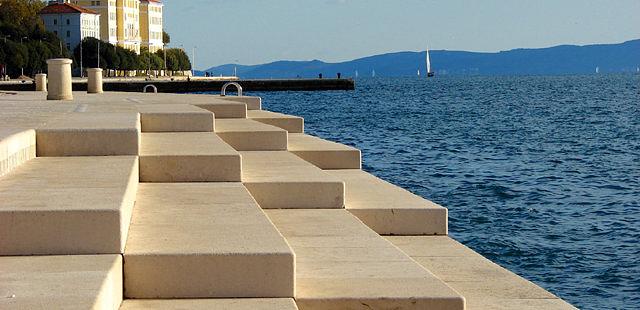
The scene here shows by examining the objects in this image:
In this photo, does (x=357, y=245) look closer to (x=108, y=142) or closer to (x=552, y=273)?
(x=108, y=142)

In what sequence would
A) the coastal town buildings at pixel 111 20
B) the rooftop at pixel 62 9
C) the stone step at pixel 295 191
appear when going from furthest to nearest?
the coastal town buildings at pixel 111 20 → the rooftop at pixel 62 9 → the stone step at pixel 295 191

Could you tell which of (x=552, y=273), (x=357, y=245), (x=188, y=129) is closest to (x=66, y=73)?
(x=188, y=129)

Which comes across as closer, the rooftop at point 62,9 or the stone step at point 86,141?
the stone step at point 86,141

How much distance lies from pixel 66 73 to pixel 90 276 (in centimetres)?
1559

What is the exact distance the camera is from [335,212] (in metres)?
10.2

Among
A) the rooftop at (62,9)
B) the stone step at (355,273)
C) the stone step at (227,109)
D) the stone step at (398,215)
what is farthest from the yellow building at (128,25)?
the stone step at (355,273)

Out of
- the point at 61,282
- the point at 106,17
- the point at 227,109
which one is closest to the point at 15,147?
the point at 61,282

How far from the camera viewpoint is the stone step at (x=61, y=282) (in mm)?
5527

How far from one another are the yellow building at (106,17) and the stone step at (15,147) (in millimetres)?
170770

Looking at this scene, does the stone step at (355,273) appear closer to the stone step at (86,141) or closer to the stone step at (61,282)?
the stone step at (61,282)

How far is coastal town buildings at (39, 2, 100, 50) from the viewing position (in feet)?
544

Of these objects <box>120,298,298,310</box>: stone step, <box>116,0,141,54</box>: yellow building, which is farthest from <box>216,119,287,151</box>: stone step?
<box>116,0,141,54</box>: yellow building

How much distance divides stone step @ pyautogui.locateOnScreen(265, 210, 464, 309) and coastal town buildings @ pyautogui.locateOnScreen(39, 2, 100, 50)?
531ft

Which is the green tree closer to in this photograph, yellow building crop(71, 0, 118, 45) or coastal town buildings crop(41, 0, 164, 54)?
coastal town buildings crop(41, 0, 164, 54)
